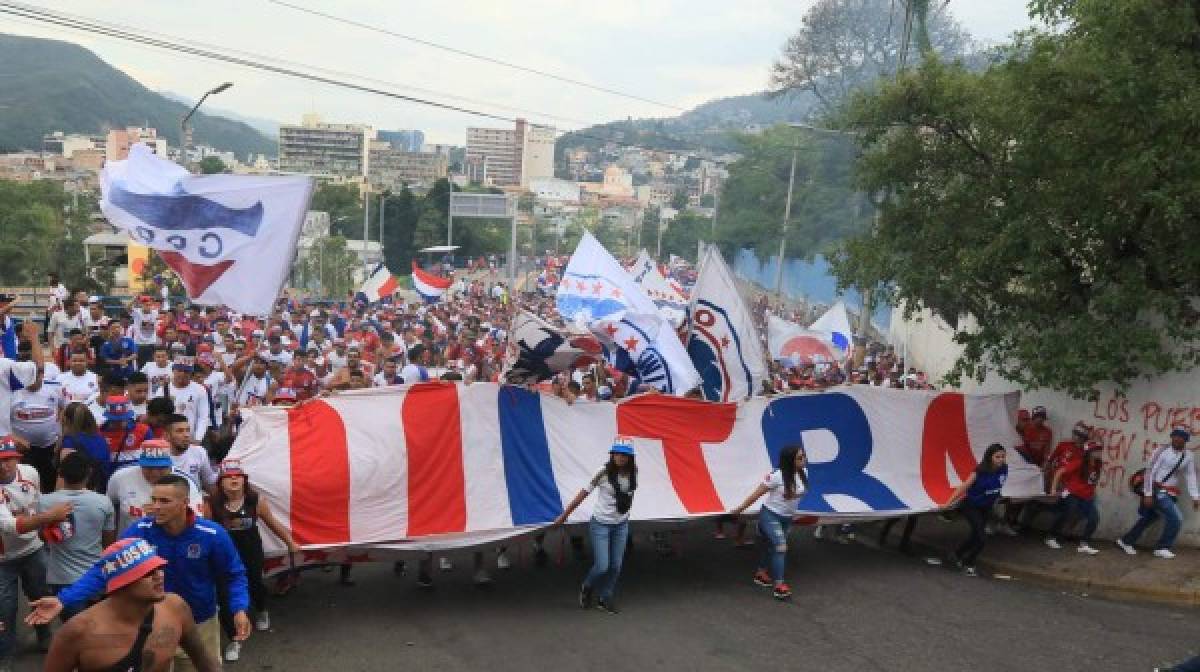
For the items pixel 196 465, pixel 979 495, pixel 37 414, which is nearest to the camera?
pixel 196 465

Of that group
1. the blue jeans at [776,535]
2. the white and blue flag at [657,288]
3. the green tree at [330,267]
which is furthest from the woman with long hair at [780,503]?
the green tree at [330,267]

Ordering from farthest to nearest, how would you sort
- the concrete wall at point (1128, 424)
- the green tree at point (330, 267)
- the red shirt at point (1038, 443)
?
1. the green tree at point (330, 267)
2. the red shirt at point (1038, 443)
3. the concrete wall at point (1128, 424)

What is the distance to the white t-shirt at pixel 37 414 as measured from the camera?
28.3 feet

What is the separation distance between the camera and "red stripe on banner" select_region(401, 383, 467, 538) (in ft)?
26.7

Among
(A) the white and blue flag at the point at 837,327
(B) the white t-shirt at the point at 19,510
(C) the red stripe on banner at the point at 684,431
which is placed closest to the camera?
(B) the white t-shirt at the point at 19,510

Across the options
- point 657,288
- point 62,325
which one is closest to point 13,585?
point 62,325

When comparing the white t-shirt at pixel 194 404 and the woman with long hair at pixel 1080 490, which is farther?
the woman with long hair at pixel 1080 490

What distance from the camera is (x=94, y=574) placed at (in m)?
4.21

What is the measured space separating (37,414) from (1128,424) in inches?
443

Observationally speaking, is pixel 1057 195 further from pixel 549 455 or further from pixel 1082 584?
pixel 549 455

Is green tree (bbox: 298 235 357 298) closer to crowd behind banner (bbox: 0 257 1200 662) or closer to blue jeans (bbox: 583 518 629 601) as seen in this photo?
crowd behind banner (bbox: 0 257 1200 662)

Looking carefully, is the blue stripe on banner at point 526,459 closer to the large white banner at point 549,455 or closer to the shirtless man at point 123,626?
the large white banner at point 549,455

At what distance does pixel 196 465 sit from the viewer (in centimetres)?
734

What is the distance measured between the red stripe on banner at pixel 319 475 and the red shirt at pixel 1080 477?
7.89 meters
